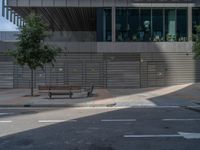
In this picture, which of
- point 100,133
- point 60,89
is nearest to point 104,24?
point 60,89

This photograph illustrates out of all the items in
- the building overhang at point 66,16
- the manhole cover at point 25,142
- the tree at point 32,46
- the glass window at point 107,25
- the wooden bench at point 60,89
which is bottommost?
the manhole cover at point 25,142

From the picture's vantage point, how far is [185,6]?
38.1 m

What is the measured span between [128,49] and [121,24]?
266cm

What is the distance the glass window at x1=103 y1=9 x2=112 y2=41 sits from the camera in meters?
38.2

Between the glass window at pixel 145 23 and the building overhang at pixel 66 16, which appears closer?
the glass window at pixel 145 23

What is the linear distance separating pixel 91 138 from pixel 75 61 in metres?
27.6

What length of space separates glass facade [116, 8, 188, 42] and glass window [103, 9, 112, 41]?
67cm

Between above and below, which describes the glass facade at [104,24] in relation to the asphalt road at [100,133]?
above

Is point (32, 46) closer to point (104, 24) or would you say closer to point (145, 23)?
point (104, 24)

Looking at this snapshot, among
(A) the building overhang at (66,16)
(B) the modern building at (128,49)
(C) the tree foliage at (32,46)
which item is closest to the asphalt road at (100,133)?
(C) the tree foliage at (32,46)

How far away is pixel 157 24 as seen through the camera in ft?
126

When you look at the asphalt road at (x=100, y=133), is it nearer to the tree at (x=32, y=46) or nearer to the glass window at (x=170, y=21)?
the tree at (x=32, y=46)

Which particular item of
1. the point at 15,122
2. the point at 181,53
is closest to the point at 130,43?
the point at 181,53

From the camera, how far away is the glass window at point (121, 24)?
38.0 m
